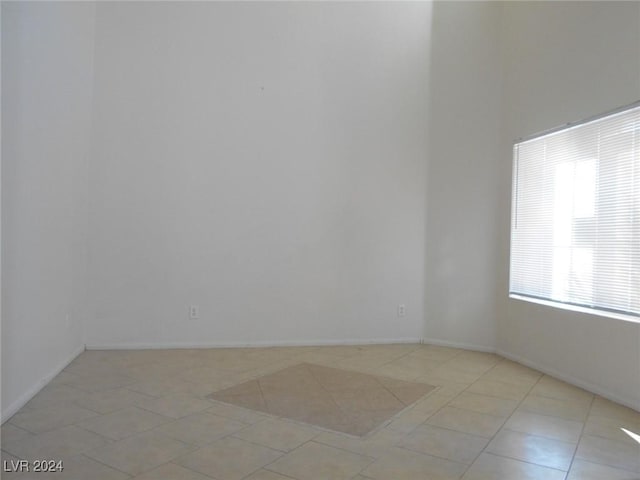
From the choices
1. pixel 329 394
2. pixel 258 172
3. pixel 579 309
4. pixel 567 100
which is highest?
pixel 567 100

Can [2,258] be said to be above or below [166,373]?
above

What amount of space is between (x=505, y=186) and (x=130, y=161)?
381cm

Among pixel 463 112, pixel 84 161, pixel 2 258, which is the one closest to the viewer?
pixel 2 258

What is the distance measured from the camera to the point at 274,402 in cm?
319

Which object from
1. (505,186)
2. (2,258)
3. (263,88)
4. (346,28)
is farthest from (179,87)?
(505,186)

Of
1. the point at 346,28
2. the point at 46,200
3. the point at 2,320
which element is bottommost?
the point at 2,320

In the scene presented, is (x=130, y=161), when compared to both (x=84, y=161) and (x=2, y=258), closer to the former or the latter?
(x=84, y=161)

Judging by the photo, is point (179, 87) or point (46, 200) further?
point (179, 87)

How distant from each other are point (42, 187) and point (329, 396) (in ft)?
8.35

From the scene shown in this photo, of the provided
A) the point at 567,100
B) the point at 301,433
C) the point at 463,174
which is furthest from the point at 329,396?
the point at 567,100

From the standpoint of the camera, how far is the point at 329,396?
3350 millimetres

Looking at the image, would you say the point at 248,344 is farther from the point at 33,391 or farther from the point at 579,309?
the point at 579,309

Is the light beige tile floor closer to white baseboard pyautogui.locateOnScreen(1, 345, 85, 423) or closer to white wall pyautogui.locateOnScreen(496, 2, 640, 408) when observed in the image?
white baseboard pyautogui.locateOnScreen(1, 345, 85, 423)

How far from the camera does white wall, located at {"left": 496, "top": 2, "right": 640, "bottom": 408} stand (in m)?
3.30
